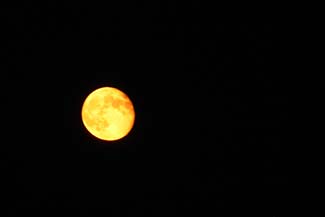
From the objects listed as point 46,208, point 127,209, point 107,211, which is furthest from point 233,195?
point 46,208

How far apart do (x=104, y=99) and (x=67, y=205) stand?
2.14 m

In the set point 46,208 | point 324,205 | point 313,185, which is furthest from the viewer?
point 46,208

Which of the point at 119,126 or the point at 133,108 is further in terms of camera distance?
the point at 133,108

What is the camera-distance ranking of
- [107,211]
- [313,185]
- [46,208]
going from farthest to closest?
[107,211] → [46,208] → [313,185]

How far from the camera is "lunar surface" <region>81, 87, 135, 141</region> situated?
3674 mm

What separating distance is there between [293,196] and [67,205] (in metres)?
3.85

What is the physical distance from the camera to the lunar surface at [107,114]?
3674 millimetres

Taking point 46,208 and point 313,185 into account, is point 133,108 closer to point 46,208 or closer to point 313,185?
point 46,208

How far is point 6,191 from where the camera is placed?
13.1 ft

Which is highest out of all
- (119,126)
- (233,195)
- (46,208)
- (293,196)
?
(119,126)

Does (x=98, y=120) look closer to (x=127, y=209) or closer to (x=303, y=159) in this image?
(x=127, y=209)

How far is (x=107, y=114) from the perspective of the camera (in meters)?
3.65

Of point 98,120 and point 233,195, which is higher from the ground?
point 98,120

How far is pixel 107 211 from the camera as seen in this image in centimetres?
449
